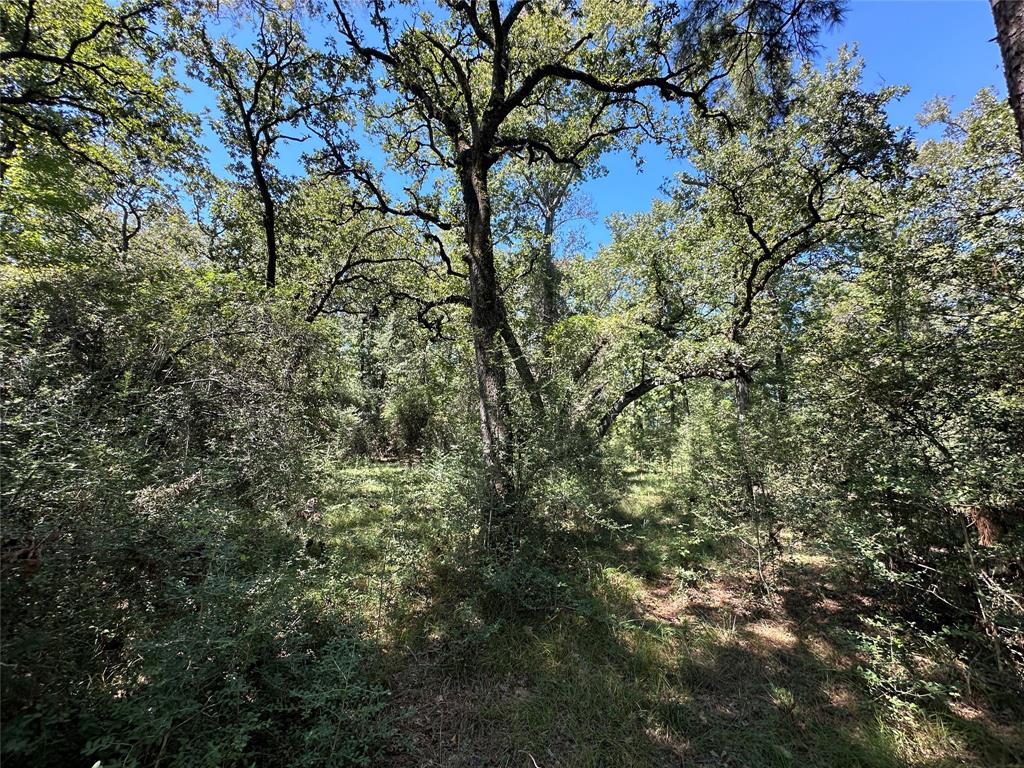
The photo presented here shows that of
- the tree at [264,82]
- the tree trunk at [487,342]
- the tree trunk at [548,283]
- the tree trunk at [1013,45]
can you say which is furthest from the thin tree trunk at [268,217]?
the tree trunk at [1013,45]

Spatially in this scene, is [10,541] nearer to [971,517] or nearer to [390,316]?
[971,517]

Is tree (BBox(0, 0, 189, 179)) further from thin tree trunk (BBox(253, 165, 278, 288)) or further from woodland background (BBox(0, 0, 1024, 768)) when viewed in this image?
thin tree trunk (BBox(253, 165, 278, 288))

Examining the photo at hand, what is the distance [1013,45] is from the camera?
8.06ft

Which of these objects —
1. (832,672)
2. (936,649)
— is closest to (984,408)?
(936,649)

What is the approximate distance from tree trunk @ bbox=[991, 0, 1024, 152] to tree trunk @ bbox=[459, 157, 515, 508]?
4.55 meters

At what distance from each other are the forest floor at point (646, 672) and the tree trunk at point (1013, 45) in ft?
13.1

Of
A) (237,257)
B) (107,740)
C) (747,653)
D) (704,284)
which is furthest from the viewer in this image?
(237,257)

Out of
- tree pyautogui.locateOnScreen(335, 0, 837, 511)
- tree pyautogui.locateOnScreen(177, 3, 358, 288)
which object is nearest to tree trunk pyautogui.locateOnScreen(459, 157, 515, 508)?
tree pyautogui.locateOnScreen(335, 0, 837, 511)

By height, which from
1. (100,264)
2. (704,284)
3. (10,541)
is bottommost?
(10,541)

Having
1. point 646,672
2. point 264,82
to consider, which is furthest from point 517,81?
point 646,672

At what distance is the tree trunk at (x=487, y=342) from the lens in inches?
179

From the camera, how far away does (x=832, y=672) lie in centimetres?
346

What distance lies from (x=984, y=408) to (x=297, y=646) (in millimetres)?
5631

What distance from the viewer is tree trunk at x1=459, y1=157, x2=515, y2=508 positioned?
4.54 m
